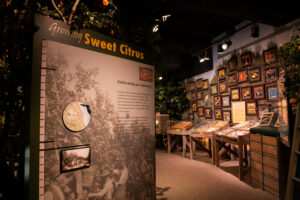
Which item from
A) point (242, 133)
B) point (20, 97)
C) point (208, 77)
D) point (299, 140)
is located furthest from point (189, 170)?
point (20, 97)

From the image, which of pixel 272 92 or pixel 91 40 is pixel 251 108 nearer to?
pixel 272 92

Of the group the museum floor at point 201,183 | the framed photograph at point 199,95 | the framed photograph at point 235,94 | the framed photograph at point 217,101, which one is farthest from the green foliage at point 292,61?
the framed photograph at point 199,95

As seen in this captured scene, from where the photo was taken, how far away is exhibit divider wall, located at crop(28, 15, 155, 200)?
1664 mm

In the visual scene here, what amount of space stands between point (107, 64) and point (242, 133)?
3521 mm

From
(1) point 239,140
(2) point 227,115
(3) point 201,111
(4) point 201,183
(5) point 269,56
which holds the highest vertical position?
(5) point 269,56

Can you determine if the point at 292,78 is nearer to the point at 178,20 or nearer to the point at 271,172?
the point at 271,172

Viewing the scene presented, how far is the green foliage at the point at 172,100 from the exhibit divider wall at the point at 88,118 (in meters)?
6.34

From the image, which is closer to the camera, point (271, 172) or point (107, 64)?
point (107, 64)

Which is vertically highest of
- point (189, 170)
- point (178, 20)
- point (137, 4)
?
point (178, 20)

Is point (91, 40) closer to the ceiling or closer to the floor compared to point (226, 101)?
closer to the ceiling

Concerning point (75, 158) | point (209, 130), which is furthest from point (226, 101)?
point (75, 158)

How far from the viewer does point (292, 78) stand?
2.87 m

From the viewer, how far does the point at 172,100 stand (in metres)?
8.88

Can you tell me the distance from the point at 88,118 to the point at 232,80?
5400mm
